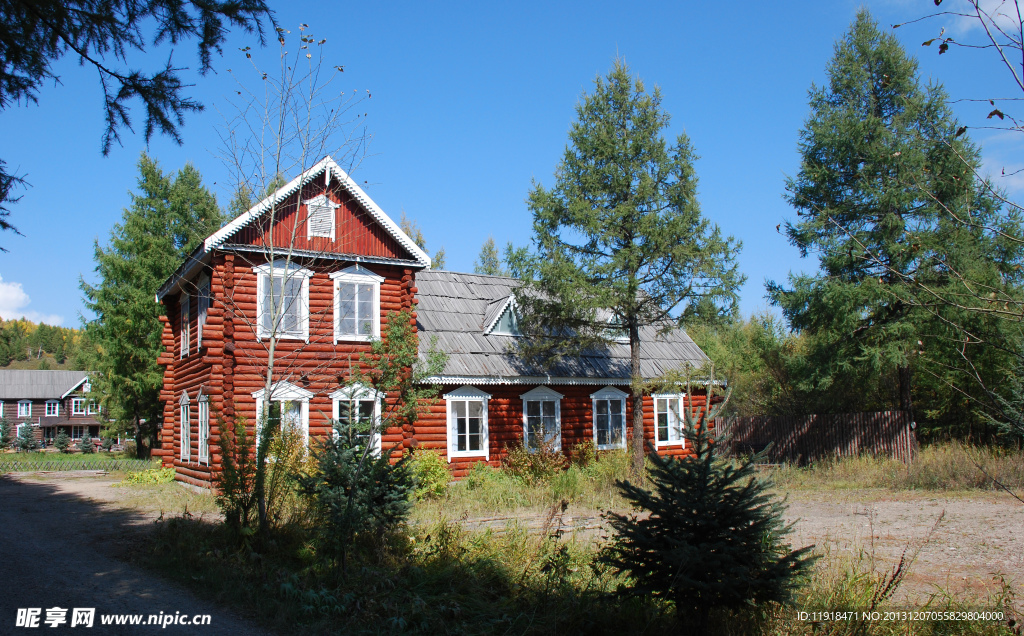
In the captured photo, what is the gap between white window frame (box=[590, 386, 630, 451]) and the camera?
20641 mm

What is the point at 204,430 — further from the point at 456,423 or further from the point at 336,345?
the point at 456,423

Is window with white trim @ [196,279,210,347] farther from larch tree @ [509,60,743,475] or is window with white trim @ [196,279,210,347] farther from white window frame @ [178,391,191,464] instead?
larch tree @ [509,60,743,475]

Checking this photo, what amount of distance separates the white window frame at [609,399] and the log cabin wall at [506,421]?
0.09m

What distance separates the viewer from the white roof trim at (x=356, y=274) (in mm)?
17078

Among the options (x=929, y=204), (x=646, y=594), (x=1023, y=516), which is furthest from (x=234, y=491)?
(x=929, y=204)

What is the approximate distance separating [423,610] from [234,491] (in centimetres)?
372

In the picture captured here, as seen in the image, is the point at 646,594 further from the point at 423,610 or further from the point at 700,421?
the point at 423,610

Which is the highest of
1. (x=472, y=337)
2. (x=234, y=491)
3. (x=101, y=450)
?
(x=472, y=337)

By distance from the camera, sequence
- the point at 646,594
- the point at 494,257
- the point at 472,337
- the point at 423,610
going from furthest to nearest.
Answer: the point at 494,257
the point at 472,337
the point at 423,610
the point at 646,594

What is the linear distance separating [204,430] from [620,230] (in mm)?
11805

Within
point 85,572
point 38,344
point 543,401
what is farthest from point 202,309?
Result: point 38,344

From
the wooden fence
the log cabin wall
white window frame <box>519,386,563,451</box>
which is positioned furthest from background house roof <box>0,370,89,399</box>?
the wooden fence

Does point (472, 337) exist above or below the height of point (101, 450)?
above

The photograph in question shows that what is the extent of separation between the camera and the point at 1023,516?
12.0 meters
